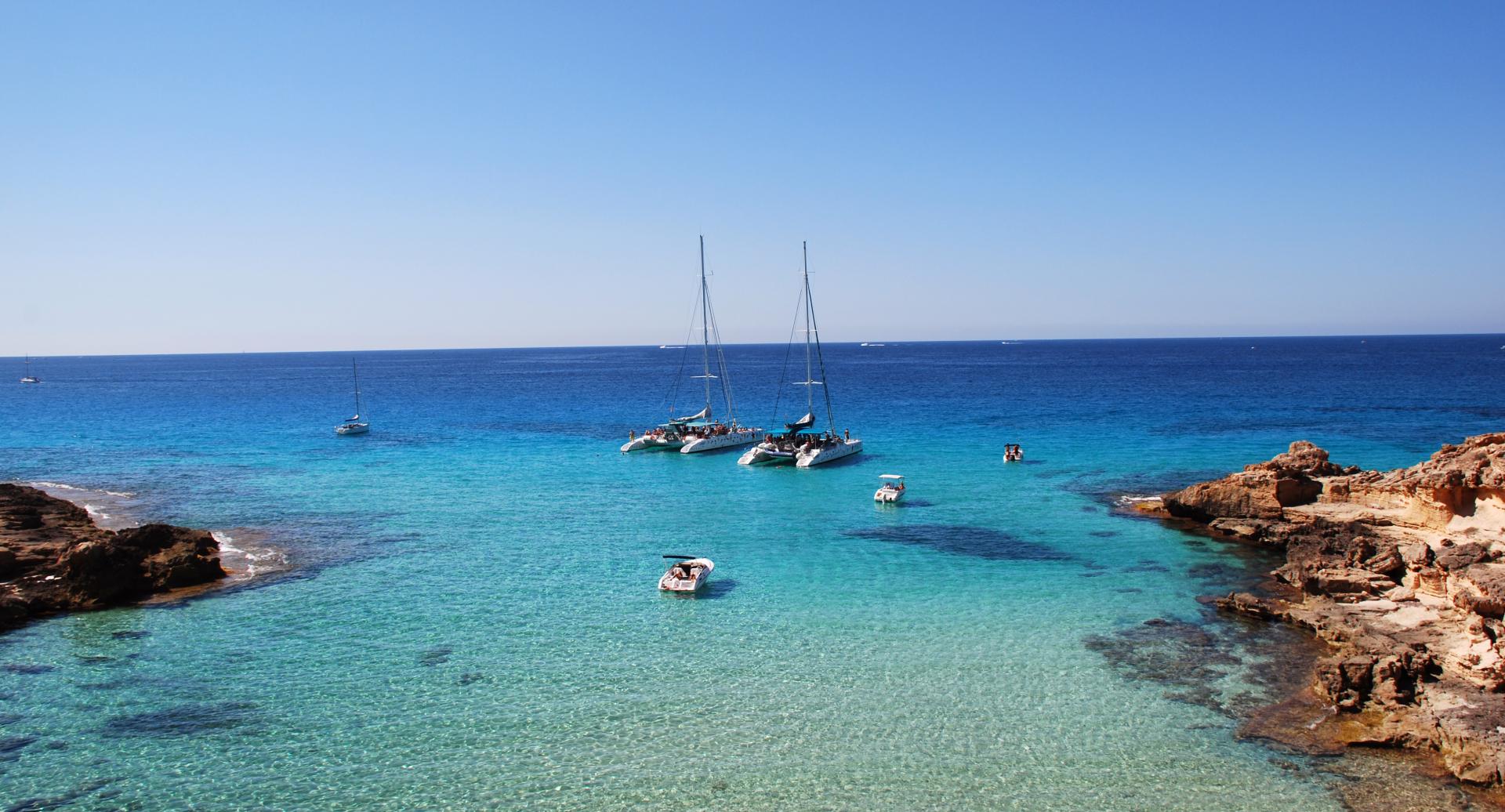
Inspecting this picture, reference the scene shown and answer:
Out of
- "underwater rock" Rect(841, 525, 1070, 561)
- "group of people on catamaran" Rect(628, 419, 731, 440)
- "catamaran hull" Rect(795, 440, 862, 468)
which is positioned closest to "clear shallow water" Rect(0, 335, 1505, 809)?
"underwater rock" Rect(841, 525, 1070, 561)

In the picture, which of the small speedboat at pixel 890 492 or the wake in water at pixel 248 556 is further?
the small speedboat at pixel 890 492

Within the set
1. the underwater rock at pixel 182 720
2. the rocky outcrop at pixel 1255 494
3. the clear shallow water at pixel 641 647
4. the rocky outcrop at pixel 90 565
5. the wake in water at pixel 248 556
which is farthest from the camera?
the rocky outcrop at pixel 1255 494

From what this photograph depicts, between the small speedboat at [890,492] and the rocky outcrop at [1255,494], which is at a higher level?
the rocky outcrop at [1255,494]

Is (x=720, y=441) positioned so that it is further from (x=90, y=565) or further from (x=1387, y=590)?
(x=1387, y=590)

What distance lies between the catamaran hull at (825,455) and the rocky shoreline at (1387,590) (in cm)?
2002

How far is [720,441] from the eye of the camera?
61.5 meters

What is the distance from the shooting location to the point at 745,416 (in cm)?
8931

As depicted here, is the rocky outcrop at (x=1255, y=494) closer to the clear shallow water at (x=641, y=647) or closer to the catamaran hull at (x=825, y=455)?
the clear shallow water at (x=641, y=647)

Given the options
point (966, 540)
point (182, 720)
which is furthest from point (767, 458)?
point (182, 720)

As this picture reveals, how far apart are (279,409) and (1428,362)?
182071mm

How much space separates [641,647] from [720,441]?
38.8 m

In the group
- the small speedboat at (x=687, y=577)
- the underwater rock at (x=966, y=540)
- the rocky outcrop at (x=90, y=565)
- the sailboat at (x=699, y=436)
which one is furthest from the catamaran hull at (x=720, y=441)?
the rocky outcrop at (x=90, y=565)

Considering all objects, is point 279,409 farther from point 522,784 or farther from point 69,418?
point 522,784

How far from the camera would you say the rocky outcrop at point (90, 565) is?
2530 cm
